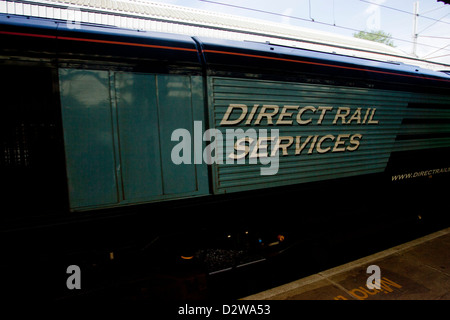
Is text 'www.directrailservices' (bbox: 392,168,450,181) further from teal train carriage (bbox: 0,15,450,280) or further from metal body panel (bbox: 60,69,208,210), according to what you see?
metal body panel (bbox: 60,69,208,210)

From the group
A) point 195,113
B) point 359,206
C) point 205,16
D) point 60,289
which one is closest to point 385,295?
point 359,206

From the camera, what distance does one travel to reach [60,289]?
2.72 meters

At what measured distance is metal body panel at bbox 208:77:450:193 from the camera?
2.98 meters

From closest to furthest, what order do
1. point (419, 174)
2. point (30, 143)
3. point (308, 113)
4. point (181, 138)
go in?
point (30, 143) → point (181, 138) → point (308, 113) → point (419, 174)

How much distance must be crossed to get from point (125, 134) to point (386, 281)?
3833 millimetres

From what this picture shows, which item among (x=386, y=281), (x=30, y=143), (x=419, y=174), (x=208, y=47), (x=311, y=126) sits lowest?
(x=386, y=281)

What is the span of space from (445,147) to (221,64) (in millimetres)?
5376

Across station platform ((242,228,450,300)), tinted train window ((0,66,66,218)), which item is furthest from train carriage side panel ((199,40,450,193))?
tinted train window ((0,66,66,218))

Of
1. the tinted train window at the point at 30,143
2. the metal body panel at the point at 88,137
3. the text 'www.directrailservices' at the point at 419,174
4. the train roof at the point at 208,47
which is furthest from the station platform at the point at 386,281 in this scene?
the train roof at the point at 208,47

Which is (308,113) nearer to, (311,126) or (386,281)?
(311,126)

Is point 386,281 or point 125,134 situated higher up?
point 125,134

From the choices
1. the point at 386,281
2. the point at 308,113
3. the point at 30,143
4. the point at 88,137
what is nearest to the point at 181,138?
the point at 88,137

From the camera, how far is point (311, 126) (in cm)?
349

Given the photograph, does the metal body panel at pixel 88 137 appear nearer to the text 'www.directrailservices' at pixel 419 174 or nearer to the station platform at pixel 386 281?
the station platform at pixel 386 281
